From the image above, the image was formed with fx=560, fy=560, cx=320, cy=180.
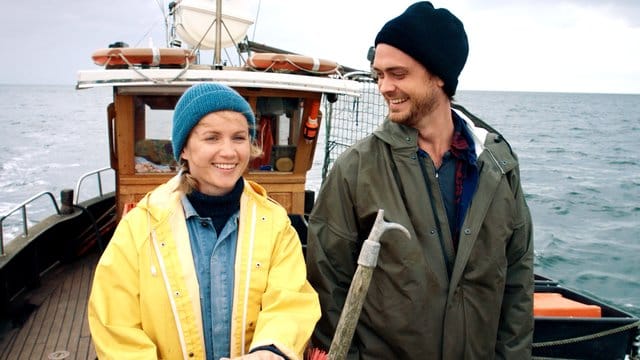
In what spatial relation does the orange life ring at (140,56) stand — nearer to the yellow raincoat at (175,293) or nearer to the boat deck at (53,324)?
the boat deck at (53,324)

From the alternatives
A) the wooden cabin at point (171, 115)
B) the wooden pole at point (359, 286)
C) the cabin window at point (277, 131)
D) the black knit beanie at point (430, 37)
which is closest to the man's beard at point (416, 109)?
the black knit beanie at point (430, 37)

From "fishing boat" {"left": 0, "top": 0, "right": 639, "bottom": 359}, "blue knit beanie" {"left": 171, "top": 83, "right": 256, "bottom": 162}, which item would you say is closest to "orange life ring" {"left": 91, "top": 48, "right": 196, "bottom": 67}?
→ "fishing boat" {"left": 0, "top": 0, "right": 639, "bottom": 359}

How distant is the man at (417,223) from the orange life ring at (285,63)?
3372mm

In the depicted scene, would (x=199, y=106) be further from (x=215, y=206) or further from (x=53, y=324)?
(x=53, y=324)

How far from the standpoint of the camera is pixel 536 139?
134 ft

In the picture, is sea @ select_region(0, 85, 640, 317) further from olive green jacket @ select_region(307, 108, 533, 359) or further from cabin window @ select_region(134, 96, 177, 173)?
olive green jacket @ select_region(307, 108, 533, 359)

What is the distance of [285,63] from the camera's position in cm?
578

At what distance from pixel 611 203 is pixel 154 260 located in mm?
21023

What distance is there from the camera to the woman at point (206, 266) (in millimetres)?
2086

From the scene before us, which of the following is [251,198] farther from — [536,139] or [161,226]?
[536,139]

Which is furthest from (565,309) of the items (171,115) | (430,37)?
(171,115)

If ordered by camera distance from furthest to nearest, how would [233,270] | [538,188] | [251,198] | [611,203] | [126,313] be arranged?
[538,188]
[611,203]
[251,198]
[233,270]
[126,313]

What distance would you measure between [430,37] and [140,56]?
12.2 feet

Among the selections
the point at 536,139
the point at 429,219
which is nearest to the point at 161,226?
→ the point at 429,219
